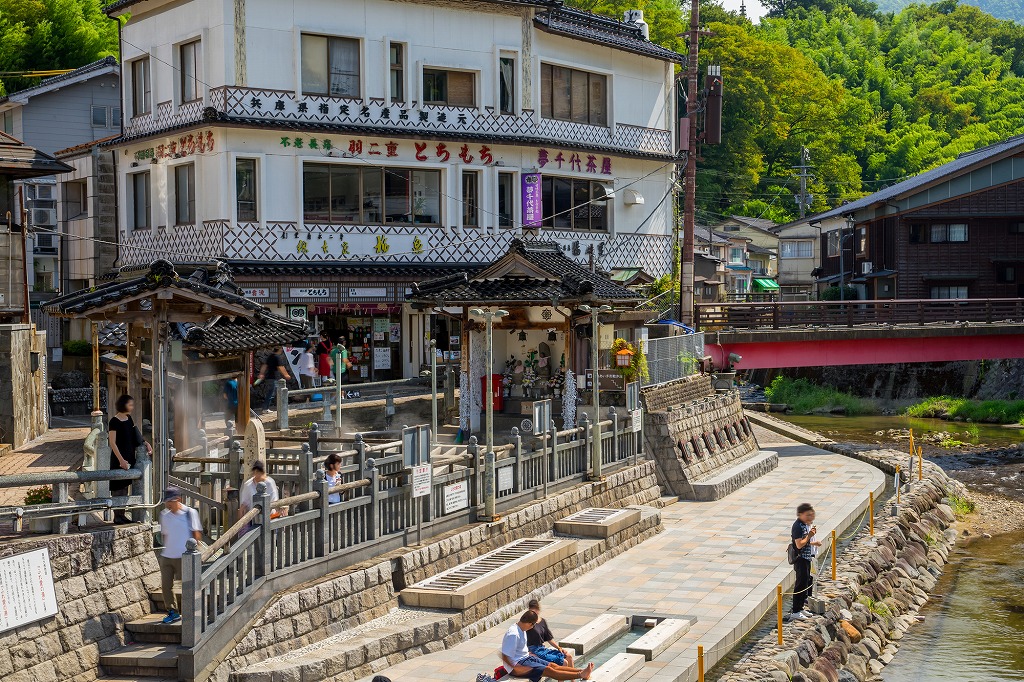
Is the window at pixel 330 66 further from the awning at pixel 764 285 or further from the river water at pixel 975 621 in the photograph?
the awning at pixel 764 285

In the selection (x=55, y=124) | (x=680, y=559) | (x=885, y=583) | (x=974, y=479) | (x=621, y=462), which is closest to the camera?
(x=680, y=559)

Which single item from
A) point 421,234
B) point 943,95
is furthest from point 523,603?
point 943,95

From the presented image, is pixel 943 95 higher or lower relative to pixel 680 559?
higher

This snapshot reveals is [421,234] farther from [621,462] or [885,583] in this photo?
[885,583]

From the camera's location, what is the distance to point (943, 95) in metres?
109

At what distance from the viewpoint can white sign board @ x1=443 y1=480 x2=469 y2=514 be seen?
19.3 m

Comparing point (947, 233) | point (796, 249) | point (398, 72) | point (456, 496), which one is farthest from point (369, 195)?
point (796, 249)

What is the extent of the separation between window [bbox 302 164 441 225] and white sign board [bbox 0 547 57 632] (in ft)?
77.8

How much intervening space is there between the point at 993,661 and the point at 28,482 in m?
16.6

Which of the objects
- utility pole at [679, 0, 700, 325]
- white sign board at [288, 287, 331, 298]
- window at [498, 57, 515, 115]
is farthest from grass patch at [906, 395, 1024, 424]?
white sign board at [288, 287, 331, 298]

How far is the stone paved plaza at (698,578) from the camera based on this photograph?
52.2 feet

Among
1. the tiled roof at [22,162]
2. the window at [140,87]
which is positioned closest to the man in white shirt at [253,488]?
the tiled roof at [22,162]

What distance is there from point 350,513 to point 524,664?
3.66 meters

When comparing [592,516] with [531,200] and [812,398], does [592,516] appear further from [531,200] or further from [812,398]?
[812,398]
